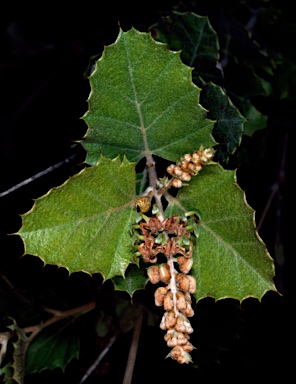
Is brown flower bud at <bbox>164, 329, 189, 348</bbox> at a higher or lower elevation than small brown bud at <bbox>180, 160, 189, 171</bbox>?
lower

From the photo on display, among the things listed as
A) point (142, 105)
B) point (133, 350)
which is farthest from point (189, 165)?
point (133, 350)

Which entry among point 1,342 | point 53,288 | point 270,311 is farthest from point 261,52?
point 1,342

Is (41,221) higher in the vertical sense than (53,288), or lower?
higher

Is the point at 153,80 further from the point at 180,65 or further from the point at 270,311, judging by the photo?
the point at 270,311

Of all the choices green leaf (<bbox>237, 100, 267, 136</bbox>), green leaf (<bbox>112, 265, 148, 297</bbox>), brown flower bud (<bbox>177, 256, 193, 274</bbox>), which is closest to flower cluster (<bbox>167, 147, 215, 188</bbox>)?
brown flower bud (<bbox>177, 256, 193, 274</bbox>)

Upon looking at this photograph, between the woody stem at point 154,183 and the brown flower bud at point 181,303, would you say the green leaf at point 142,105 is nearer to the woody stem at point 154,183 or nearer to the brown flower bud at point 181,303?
the woody stem at point 154,183

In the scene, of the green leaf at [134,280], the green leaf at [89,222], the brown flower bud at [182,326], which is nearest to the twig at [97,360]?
the green leaf at [134,280]

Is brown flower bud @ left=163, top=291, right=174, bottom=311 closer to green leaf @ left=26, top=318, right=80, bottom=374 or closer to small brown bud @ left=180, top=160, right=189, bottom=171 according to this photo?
small brown bud @ left=180, top=160, right=189, bottom=171
